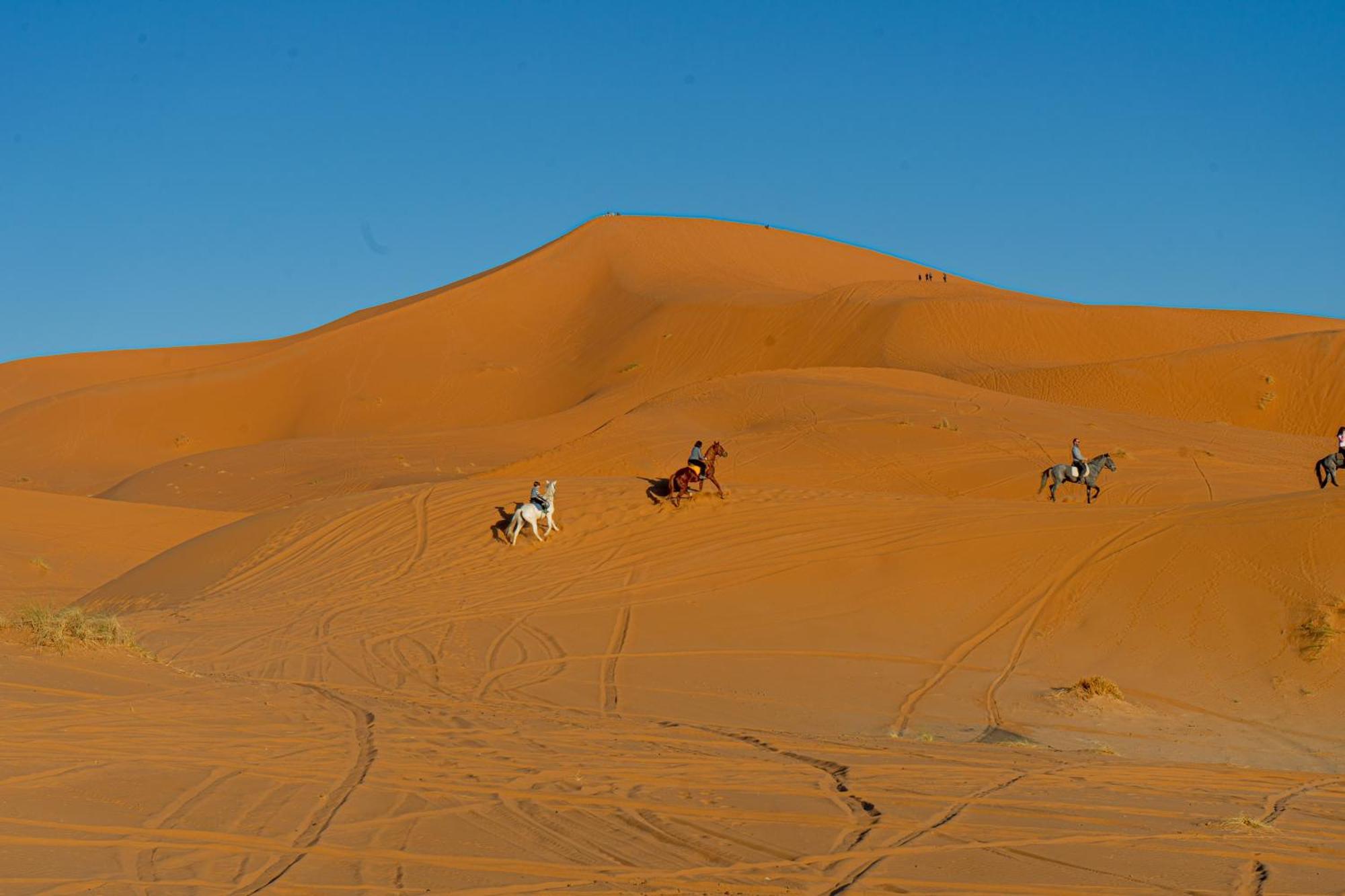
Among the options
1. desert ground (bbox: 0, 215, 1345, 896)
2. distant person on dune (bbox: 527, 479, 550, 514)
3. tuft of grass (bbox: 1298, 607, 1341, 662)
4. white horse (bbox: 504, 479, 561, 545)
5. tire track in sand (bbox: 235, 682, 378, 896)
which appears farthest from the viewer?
distant person on dune (bbox: 527, 479, 550, 514)

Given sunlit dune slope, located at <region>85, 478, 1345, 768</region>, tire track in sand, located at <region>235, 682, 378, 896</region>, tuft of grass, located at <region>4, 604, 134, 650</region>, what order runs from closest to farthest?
tire track in sand, located at <region>235, 682, 378, 896</region>
tuft of grass, located at <region>4, 604, 134, 650</region>
sunlit dune slope, located at <region>85, 478, 1345, 768</region>

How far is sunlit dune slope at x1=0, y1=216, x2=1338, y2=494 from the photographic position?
2100 inches

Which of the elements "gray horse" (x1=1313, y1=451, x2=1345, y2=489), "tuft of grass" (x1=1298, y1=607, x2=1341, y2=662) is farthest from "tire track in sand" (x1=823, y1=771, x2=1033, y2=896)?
"gray horse" (x1=1313, y1=451, x2=1345, y2=489)

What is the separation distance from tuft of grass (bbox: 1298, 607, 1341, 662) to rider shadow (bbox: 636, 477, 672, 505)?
33.7ft

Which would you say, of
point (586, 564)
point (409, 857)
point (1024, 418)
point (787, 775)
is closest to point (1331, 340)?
point (1024, 418)

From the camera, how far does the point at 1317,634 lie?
47.0 ft

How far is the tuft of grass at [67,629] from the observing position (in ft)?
37.3

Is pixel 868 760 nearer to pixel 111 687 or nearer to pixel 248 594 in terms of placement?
pixel 111 687

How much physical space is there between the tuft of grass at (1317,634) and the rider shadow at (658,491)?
33.7 ft

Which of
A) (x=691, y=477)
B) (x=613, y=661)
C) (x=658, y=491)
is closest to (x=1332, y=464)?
(x=691, y=477)

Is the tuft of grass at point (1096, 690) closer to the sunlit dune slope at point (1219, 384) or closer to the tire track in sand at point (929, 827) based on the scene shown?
the tire track in sand at point (929, 827)

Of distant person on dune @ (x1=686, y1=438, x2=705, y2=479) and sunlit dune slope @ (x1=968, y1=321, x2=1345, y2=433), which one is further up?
sunlit dune slope @ (x1=968, y1=321, x2=1345, y2=433)

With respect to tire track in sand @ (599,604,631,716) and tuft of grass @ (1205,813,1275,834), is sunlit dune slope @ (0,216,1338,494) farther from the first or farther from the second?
tuft of grass @ (1205,813,1275,834)

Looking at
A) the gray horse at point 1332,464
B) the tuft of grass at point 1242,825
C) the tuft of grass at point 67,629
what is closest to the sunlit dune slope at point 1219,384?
the gray horse at point 1332,464
